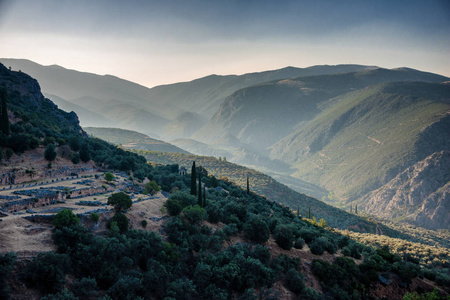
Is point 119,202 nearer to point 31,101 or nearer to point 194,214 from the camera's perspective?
point 194,214

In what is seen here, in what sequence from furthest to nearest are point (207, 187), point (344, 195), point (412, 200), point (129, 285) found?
point (344, 195) → point (412, 200) → point (207, 187) → point (129, 285)

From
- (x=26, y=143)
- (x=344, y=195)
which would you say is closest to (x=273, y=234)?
(x=26, y=143)

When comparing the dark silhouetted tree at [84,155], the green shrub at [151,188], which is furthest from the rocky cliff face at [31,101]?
the green shrub at [151,188]

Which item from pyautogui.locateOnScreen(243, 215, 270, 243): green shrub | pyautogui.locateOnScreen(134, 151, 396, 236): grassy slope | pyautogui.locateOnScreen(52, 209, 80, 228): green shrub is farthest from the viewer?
pyautogui.locateOnScreen(134, 151, 396, 236): grassy slope

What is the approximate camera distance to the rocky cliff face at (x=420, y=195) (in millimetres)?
153375

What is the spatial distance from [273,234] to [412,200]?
161718mm

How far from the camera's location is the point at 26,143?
40062mm

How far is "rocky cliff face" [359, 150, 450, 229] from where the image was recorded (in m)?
153

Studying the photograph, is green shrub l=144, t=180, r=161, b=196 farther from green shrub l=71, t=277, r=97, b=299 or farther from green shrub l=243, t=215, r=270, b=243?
green shrub l=71, t=277, r=97, b=299

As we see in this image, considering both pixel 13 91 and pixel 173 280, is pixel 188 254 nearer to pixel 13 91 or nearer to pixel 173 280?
pixel 173 280

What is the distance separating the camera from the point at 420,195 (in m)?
167

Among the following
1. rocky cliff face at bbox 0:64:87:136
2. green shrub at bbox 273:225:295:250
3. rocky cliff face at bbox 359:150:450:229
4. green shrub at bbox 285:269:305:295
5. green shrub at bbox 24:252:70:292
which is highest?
rocky cliff face at bbox 0:64:87:136

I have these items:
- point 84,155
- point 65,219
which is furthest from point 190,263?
point 84,155

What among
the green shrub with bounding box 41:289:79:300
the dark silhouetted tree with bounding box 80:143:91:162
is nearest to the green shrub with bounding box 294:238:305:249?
the green shrub with bounding box 41:289:79:300
